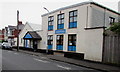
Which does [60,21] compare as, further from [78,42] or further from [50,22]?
[78,42]

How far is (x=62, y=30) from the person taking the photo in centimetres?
1602

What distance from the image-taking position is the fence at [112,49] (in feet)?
32.4

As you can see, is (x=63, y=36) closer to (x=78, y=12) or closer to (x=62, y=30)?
(x=62, y=30)

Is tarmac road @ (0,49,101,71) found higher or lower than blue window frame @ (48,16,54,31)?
lower

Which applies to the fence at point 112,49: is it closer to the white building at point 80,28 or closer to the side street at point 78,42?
the side street at point 78,42

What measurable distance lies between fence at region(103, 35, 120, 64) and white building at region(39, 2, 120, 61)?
48cm

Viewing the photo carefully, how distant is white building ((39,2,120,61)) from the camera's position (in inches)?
460

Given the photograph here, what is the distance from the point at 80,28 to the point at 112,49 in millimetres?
4690

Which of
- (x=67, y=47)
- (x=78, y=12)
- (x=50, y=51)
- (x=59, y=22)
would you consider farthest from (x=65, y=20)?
(x=50, y=51)

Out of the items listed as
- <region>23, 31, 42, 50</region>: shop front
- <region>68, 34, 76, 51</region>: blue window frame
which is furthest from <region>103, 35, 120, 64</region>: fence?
<region>23, 31, 42, 50</region>: shop front

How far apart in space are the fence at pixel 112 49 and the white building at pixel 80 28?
48 centimetres

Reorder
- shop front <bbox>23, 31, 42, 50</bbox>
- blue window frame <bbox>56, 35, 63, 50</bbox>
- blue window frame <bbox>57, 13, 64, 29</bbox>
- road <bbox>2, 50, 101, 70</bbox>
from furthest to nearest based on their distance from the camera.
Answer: shop front <bbox>23, 31, 42, 50</bbox>
blue window frame <bbox>57, 13, 64, 29</bbox>
blue window frame <bbox>56, 35, 63, 50</bbox>
road <bbox>2, 50, 101, 70</bbox>

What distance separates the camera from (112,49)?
10266 mm

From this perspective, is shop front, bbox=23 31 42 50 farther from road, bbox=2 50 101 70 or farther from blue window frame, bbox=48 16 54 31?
road, bbox=2 50 101 70
